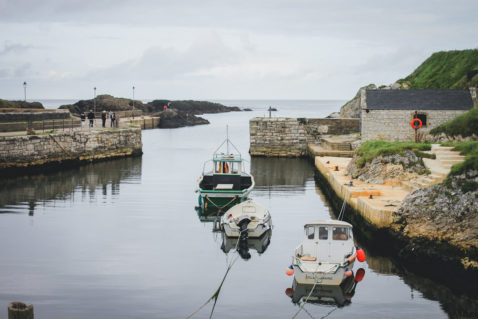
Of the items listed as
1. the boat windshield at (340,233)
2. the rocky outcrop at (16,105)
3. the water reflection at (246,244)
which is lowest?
the water reflection at (246,244)

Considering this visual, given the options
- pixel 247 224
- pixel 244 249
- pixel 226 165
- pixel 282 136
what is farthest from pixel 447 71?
pixel 244 249

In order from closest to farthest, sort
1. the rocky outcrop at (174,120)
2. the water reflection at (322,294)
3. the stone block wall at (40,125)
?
the water reflection at (322,294) < the stone block wall at (40,125) < the rocky outcrop at (174,120)

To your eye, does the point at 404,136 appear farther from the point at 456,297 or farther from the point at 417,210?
the point at 456,297

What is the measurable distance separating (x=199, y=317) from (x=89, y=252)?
6.25 m

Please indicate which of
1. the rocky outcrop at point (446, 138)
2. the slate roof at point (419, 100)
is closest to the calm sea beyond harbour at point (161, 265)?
the rocky outcrop at point (446, 138)

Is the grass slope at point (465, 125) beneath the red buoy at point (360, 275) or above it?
above

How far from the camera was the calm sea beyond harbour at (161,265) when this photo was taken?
12.7m

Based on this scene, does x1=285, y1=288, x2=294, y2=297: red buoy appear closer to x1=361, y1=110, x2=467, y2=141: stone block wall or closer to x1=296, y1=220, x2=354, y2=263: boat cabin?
x1=296, y1=220, x2=354, y2=263: boat cabin

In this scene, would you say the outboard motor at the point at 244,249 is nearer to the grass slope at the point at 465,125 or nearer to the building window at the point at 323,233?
the building window at the point at 323,233

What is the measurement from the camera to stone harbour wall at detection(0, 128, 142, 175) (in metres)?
31.7

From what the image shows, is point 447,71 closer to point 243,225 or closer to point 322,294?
point 243,225

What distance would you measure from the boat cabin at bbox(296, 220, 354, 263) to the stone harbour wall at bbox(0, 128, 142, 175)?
22.3 metres

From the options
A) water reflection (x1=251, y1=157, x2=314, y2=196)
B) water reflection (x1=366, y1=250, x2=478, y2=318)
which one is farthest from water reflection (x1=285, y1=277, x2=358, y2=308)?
water reflection (x1=251, y1=157, x2=314, y2=196)

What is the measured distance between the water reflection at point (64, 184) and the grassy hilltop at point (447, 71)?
2991cm
